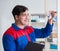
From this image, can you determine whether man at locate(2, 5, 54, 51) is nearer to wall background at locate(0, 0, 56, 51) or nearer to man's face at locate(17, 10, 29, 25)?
man's face at locate(17, 10, 29, 25)

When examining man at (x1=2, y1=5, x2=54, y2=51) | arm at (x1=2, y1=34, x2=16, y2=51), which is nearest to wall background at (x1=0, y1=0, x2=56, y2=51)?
man at (x1=2, y1=5, x2=54, y2=51)

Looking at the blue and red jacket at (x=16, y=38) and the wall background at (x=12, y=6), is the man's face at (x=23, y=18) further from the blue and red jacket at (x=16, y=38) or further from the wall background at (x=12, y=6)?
the wall background at (x=12, y=6)

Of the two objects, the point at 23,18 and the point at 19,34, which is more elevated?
the point at 23,18

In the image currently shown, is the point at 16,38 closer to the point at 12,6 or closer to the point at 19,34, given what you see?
the point at 19,34

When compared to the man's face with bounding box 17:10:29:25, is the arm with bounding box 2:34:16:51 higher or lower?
lower

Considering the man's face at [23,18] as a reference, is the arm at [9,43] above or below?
below

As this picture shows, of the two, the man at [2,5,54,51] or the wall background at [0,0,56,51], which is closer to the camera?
the man at [2,5,54,51]

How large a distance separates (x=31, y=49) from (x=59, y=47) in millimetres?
2056

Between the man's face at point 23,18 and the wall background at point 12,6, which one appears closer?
the man's face at point 23,18

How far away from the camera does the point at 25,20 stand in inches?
54.7

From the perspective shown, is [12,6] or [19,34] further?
[12,6]

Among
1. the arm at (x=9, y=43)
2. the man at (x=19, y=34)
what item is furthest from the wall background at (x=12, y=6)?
the arm at (x=9, y=43)

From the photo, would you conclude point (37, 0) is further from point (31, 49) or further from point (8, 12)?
point (31, 49)

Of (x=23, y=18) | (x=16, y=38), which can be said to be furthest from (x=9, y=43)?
(x=23, y=18)
